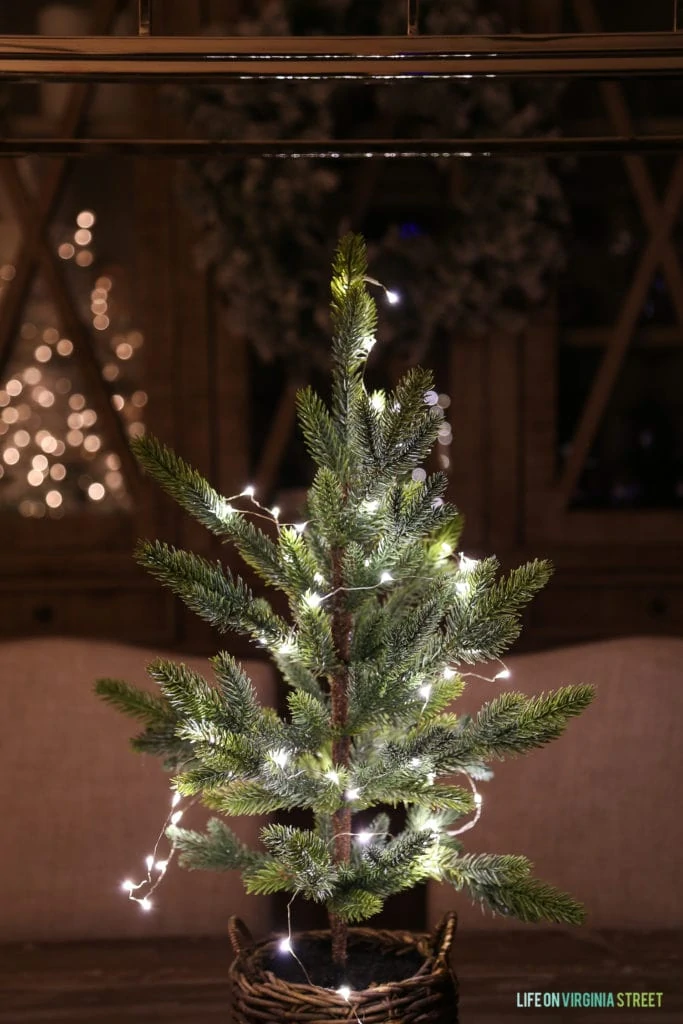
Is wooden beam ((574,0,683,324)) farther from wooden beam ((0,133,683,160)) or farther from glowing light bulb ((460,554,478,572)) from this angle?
glowing light bulb ((460,554,478,572))

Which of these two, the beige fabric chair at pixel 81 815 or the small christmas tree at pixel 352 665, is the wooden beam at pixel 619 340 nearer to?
the beige fabric chair at pixel 81 815

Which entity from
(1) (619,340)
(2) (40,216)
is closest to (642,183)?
(1) (619,340)

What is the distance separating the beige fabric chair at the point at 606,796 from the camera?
57.3 inches

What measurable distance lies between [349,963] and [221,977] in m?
0.38

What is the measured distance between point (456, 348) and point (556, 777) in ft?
3.60

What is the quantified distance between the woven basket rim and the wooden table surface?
0.68 feet

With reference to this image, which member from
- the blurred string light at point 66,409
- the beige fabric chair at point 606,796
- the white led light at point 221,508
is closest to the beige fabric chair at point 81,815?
the beige fabric chair at point 606,796

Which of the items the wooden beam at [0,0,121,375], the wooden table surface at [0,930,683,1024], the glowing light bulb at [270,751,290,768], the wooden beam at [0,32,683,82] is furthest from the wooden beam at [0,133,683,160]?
the wooden beam at [0,0,121,375]

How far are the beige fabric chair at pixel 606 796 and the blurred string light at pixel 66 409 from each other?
1334 mm

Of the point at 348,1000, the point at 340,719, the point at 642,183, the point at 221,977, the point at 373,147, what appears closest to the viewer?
the point at 348,1000

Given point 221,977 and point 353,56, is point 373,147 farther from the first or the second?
point 221,977

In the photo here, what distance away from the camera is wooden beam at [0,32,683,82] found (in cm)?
93

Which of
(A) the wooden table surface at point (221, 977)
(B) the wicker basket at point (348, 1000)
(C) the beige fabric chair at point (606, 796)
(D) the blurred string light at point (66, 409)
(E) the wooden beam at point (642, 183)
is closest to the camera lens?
(B) the wicker basket at point (348, 1000)

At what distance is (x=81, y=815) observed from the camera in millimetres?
1480
